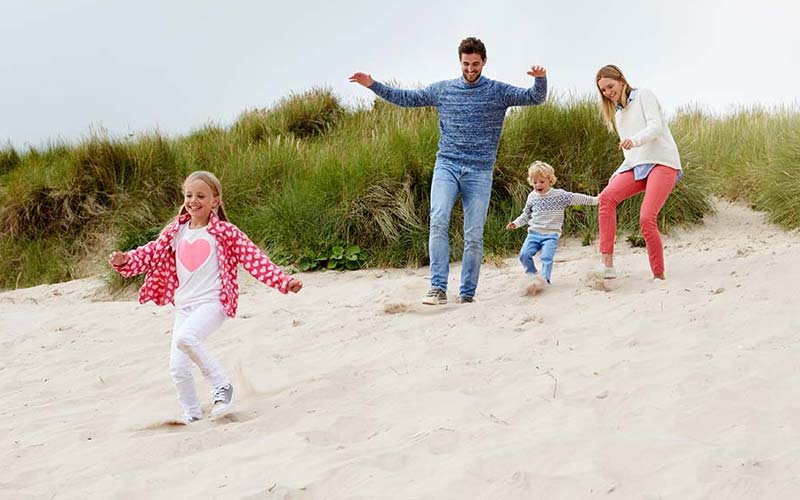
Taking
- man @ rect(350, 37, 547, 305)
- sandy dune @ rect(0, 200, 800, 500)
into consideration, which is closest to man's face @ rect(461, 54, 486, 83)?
man @ rect(350, 37, 547, 305)

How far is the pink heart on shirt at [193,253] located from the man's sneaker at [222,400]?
68cm

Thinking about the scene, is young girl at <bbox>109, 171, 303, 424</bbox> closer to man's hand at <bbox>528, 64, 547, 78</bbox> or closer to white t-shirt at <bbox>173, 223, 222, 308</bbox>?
white t-shirt at <bbox>173, 223, 222, 308</bbox>

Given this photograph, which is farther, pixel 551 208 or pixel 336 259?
pixel 336 259

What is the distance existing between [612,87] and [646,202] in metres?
0.88

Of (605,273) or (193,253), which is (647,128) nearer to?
(605,273)

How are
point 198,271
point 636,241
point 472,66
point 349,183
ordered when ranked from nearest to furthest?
point 198,271
point 472,66
point 636,241
point 349,183

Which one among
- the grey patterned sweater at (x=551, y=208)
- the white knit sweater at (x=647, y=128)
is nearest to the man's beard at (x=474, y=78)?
the grey patterned sweater at (x=551, y=208)

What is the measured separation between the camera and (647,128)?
659 cm

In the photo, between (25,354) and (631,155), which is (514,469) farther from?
(25,354)

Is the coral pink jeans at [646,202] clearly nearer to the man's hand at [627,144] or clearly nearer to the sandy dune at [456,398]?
the sandy dune at [456,398]

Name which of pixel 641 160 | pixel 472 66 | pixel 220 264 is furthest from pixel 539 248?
pixel 220 264

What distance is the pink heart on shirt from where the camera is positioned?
5.19m

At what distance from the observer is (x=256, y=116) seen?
51.1 feet

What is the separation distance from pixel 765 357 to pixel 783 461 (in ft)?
4.34
